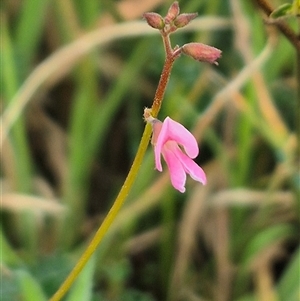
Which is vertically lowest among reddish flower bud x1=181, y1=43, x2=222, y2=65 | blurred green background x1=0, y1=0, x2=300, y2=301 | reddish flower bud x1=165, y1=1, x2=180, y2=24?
reddish flower bud x1=181, y1=43, x2=222, y2=65

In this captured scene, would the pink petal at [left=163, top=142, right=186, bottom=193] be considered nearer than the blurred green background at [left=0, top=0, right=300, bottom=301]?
Yes

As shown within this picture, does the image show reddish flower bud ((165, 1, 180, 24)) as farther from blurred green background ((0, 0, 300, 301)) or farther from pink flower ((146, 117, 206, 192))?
blurred green background ((0, 0, 300, 301))

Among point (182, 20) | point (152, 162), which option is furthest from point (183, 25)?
point (152, 162)

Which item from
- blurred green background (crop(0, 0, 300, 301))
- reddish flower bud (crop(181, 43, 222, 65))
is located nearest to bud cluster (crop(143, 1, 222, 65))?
reddish flower bud (crop(181, 43, 222, 65))

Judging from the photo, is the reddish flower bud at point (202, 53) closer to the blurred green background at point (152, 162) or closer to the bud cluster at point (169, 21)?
the bud cluster at point (169, 21)

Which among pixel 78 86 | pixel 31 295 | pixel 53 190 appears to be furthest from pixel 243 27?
pixel 31 295
